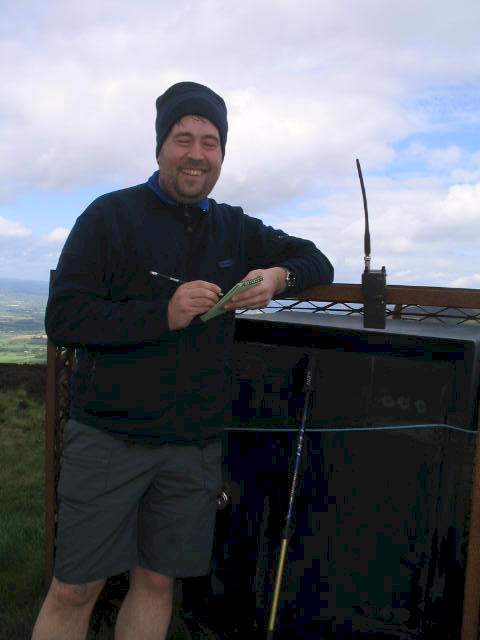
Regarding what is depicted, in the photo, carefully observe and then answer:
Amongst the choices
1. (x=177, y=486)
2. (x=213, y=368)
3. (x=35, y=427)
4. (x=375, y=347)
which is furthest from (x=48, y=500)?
(x=35, y=427)

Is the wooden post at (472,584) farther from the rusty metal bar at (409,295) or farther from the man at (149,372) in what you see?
the man at (149,372)

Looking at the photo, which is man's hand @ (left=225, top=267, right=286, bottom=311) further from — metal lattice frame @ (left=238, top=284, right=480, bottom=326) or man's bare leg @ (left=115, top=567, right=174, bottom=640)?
man's bare leg @ (left=115, top=567, right=174, bottom=640)

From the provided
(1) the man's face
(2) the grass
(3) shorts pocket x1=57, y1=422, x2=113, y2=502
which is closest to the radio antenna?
(1) the man's face

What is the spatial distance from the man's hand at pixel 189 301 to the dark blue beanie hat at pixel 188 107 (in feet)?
2.49

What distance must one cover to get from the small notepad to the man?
44 mm

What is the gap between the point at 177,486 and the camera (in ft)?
8.33

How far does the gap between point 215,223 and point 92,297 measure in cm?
67

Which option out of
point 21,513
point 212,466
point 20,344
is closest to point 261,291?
point 212,466

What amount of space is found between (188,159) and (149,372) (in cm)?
90

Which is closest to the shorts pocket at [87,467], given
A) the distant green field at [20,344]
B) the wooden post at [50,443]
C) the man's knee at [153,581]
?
the man's knee at [153,581]

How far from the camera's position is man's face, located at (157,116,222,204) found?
8.32 ft

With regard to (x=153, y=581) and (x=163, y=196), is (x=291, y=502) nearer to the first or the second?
(x=153, y=581)

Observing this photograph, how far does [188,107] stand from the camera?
8.28ft

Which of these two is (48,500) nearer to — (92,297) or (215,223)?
(92,297)
